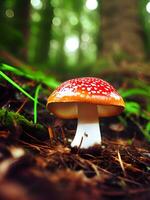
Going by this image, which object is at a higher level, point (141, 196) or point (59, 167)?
point (59, 167)

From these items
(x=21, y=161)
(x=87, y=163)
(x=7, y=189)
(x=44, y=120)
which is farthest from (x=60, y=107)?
(x=7, y=189)

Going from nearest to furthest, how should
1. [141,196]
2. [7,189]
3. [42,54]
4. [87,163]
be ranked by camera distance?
[7,189], [141,196], [87,163], [42,54]

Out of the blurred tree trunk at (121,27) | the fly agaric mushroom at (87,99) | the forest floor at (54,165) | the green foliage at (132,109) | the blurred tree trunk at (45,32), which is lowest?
the forest floor at (54,165)

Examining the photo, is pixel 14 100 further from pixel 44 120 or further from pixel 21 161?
pixel 21 161

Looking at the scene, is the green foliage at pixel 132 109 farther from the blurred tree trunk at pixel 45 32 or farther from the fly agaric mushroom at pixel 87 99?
the blurred tree trunk at pixel 45 32

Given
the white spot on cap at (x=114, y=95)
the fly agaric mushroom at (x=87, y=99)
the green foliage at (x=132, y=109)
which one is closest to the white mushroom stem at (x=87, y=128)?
the fly agaric mushroom at (x=87, y=99)

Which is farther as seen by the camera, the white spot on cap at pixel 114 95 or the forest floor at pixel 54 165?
the white spot on cap at pixel 114 95
